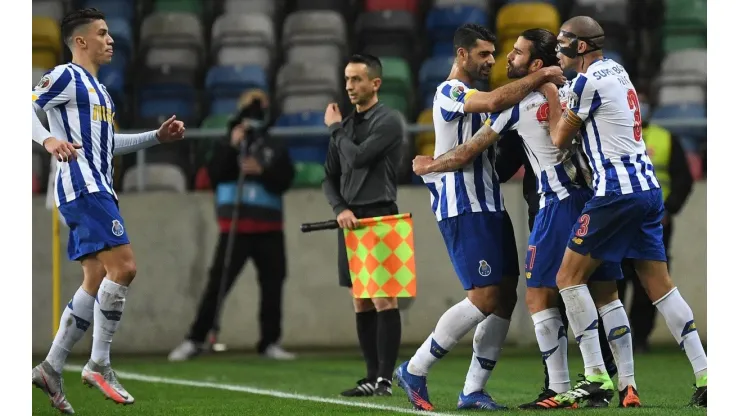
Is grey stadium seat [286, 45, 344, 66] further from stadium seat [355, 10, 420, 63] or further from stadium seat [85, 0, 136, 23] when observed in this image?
stadium seat [85, 0, 136, 23]

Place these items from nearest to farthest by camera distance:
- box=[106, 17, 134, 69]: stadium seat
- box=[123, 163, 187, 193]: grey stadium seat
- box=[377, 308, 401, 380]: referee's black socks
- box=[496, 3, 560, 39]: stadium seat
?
box=[377, 308, 401, 380]: referee's black socks
box=[123, 163, 187, 193]: grey stadium seat
box=[496, 3, 560, 39]: stadium seat
box=[106, 17, 134, 69]: stadium seat

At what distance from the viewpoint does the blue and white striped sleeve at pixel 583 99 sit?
5.92 meters

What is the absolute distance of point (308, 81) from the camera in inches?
541

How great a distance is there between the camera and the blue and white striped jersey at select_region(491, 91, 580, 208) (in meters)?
6.10

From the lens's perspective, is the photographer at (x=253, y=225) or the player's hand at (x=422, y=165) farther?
the photographer at (x=253, y=225)

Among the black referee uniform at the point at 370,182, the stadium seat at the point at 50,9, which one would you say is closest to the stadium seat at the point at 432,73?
the stadium seat at the point at 50,9

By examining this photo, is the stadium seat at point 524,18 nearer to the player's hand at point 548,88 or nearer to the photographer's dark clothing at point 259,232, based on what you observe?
the photographer's dark clothing at point 259,232

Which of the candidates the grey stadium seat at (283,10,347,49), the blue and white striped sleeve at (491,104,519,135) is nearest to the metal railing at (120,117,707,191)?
the grey stadium seat at (283,10,347,49)

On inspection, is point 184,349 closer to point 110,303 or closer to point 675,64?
point 110,303

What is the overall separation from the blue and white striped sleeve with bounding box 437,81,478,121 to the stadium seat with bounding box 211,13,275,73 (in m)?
8.43

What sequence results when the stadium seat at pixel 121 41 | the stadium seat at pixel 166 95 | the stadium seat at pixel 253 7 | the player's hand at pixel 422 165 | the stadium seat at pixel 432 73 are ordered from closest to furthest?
the player's hand at pixel 422 165 → the stadium seat at pixel 166 95 → the stadium seat at pixel 432 73 → the stadium seat at pixel 121 41 → the stadium seat at pixel 253 7

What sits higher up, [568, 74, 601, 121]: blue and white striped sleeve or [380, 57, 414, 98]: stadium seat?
[380, 57, 414, 98]: stadium seat

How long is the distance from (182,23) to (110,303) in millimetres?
8707

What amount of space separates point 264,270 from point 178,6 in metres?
5.47
